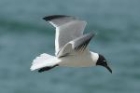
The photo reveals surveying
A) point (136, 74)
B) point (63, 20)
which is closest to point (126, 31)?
point (136, 74)

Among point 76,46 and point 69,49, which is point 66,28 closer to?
point 69,49

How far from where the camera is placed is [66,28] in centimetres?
A: 700

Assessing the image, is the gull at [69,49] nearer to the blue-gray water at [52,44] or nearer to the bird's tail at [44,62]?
the bird's tail at [44,62]

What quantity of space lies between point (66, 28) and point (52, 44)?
6.21m

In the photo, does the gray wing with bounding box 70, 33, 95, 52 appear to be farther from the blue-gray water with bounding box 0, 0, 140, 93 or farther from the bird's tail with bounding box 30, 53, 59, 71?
the blue-gray water with bounding box 0, 0, 140, 93

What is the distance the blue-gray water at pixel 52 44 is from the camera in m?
12.3

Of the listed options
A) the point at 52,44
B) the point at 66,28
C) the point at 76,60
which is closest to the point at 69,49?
the point at 76,60

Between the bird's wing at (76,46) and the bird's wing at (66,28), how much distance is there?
219 mm

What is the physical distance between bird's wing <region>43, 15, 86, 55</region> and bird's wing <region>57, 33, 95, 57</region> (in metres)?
0.22

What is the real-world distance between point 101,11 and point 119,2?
0.78m

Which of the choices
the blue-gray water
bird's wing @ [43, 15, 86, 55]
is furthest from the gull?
the blue-gray water

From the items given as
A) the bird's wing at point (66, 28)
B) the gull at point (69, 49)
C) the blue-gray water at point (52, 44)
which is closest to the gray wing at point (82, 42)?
the gull at point (69, 49)

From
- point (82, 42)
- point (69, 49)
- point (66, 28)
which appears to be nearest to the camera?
point (82, 42)

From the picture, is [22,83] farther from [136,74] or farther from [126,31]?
[126,31]
